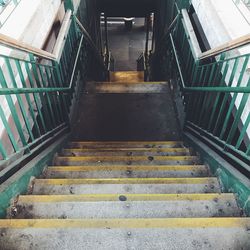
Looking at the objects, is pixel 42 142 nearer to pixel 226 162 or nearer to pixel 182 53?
pixel 226 162

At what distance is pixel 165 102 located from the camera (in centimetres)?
464

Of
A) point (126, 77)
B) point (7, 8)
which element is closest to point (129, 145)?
point (7, 8)

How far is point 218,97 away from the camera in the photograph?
98.5 inches

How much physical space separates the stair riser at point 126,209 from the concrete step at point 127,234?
0.65ft

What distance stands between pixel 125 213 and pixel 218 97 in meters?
1.59

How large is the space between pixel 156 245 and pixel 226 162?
115 centimetres

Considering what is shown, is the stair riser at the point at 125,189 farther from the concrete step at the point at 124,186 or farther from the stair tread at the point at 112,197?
the stair tread at the point at 112,197

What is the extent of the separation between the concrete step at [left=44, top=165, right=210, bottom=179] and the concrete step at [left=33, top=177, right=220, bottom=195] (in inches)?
9.8

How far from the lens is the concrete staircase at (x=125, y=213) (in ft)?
4.50

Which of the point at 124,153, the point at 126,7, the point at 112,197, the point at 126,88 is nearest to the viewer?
the point at 112,197

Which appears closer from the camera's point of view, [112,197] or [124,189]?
[112,197]

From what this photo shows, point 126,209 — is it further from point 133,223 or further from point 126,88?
point 126,88

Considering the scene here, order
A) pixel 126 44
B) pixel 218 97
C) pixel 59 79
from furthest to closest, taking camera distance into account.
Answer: pixel 126 44, pixel 59 79, pixel 218 97

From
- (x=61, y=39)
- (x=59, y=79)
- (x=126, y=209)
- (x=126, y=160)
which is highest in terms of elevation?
(x=61, y=39)
